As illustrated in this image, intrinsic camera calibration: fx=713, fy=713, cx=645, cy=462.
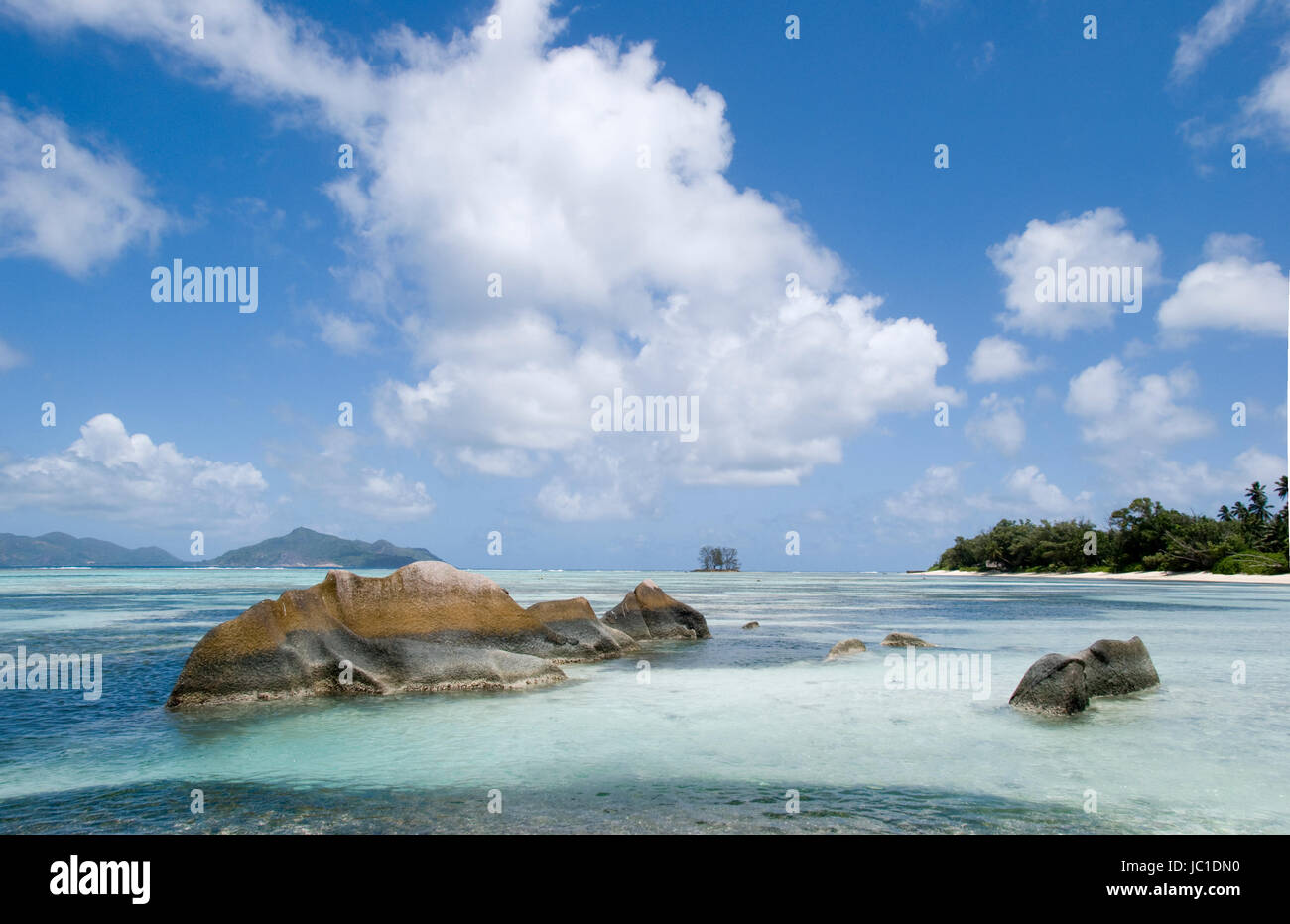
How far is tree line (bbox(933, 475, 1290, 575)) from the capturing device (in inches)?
3420

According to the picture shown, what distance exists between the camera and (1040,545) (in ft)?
411

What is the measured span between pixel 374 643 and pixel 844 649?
44.0ft

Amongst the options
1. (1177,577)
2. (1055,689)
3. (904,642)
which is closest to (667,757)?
(1055,689)

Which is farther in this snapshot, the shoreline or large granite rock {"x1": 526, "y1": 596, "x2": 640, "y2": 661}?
the shoreline

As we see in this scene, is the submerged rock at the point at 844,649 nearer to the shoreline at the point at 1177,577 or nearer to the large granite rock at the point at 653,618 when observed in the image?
the large granite rock at the point at 653,618

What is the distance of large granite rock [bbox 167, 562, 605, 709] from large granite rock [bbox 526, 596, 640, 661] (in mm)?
2678

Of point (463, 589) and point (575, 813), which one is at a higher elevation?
point (463, 589)

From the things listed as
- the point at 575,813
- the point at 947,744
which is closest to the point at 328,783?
the point at 575,813

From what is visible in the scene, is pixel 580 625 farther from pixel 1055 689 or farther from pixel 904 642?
pixel 1055 689

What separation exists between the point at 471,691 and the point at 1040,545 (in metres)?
132

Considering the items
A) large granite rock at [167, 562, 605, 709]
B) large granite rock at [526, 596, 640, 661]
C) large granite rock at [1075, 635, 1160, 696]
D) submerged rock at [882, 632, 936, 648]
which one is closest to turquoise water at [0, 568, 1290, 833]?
large granite rock at [1075, 635, 1160, 696]

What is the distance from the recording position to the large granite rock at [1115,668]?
570 inches

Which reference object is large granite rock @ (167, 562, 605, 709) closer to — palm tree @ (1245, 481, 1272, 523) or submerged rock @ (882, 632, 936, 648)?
submerged rock @ (882, 632, 936, 648)

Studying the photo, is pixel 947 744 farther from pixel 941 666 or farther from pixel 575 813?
pixel 941 666
